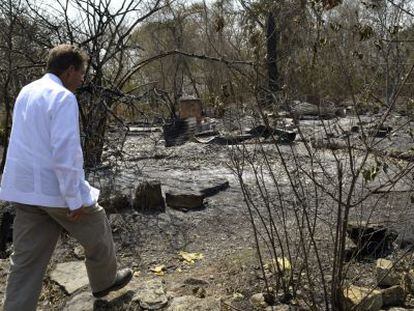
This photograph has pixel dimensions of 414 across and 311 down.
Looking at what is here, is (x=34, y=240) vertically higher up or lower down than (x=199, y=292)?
higher up

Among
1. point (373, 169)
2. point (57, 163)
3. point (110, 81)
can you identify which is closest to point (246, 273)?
point (373, 169)

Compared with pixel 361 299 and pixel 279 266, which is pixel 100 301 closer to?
pixel 279 266

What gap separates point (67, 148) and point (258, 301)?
5.27 ft

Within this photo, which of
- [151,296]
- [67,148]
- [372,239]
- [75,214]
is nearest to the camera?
[67,148]

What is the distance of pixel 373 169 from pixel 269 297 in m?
1.09

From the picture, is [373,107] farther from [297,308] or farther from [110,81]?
[110,81]

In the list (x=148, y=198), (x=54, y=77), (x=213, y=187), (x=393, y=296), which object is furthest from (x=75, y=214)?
(x=213, y=187)

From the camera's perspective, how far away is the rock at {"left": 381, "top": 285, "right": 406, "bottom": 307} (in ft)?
12.3

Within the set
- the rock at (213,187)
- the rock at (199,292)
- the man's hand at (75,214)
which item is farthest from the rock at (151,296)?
the rock at (213,187)

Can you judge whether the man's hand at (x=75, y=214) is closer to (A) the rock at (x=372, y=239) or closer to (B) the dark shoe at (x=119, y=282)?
(B) the dark shoe at (x=119, y=282)

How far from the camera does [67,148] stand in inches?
126

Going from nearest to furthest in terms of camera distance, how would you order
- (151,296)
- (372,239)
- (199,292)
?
(151,296), (199,292), (372,239)

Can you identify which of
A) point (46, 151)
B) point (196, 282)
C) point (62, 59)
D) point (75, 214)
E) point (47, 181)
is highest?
point (62, 59)

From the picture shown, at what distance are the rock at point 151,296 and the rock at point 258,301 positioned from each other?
581 mm
